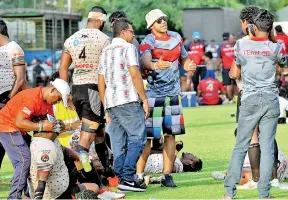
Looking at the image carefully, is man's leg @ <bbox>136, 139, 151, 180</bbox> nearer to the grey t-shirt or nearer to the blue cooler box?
the grey t-shirt

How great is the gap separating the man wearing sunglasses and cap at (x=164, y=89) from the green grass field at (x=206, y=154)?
1.38 ft

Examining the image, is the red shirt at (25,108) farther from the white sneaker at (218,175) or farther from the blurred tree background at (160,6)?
the blurred tree background at (160,6)

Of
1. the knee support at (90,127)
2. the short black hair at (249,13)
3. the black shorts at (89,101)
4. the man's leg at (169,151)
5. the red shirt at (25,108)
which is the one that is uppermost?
the short black hair at (249,13)

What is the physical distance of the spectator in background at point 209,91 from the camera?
26.7m

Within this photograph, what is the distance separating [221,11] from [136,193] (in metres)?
36.5

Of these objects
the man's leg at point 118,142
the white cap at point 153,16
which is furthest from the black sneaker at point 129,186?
the white cap at point 153,16

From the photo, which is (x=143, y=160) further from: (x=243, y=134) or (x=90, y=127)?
(x=243, y=134)

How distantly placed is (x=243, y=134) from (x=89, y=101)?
2420 mm

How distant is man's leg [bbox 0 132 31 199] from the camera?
9383 mm

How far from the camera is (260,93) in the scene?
365 inches

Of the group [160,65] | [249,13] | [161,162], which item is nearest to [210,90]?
[161,162]

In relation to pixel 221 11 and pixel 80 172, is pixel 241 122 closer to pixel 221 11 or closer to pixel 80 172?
pixel 80 172

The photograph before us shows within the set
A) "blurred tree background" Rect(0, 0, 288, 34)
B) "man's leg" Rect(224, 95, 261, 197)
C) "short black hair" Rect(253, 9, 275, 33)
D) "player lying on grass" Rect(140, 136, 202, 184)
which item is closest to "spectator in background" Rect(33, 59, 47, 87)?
"blurred tree background" Rect(0, 0, 288, 34)

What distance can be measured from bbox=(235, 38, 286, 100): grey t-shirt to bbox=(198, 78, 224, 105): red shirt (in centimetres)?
1734
